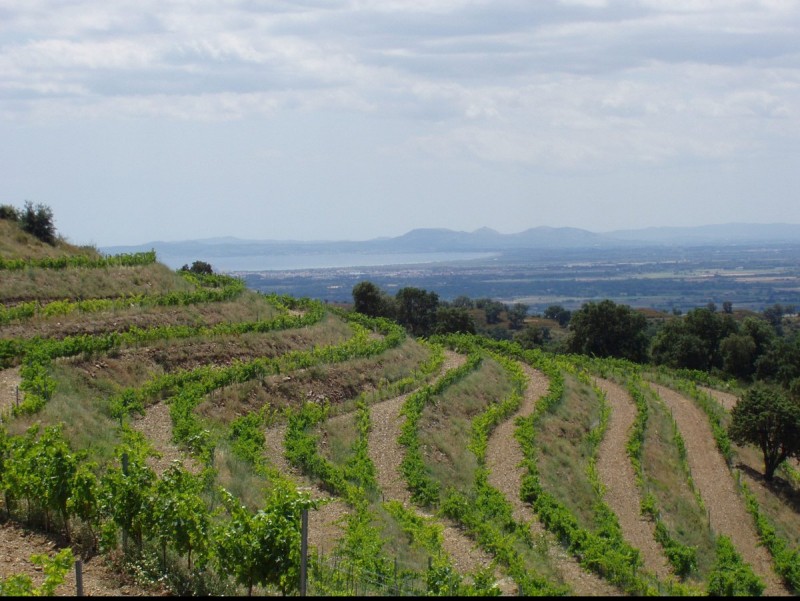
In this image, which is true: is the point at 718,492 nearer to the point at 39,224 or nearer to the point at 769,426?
the point at 769,426

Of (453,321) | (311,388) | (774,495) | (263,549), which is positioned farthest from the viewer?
(453,321)

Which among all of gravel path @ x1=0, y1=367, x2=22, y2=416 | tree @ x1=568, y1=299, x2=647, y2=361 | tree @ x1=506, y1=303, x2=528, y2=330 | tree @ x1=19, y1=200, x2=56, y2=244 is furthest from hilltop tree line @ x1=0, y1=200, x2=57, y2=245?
tree @ x1=506, y1=303, x2=528, y2=330

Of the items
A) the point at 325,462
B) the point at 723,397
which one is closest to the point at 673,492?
the point at 325,462

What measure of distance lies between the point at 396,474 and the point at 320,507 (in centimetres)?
511

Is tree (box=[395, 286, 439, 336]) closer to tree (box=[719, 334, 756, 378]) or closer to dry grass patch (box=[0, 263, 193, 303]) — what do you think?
tree (box=[719, 334, 756, 378])

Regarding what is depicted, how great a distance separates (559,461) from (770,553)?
737 cm

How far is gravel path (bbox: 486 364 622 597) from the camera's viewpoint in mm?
18797

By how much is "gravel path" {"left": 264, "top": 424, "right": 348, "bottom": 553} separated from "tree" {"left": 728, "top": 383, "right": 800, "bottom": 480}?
2100cm

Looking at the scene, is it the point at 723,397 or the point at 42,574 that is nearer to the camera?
the point at 42,574

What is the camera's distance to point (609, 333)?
76.0 meters

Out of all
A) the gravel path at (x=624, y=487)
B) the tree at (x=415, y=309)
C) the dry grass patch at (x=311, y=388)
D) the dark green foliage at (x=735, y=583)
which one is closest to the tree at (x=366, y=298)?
the tree at (x=415, y=309)

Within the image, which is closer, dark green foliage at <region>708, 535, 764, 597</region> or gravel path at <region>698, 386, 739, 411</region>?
dark green foliage at <region>708, 535, 764, 597</region>

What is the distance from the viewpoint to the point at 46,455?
51.1 feet

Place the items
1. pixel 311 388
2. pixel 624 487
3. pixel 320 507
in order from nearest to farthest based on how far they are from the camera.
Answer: pixel 320 507, pixel 624 487, pixel 311 388
